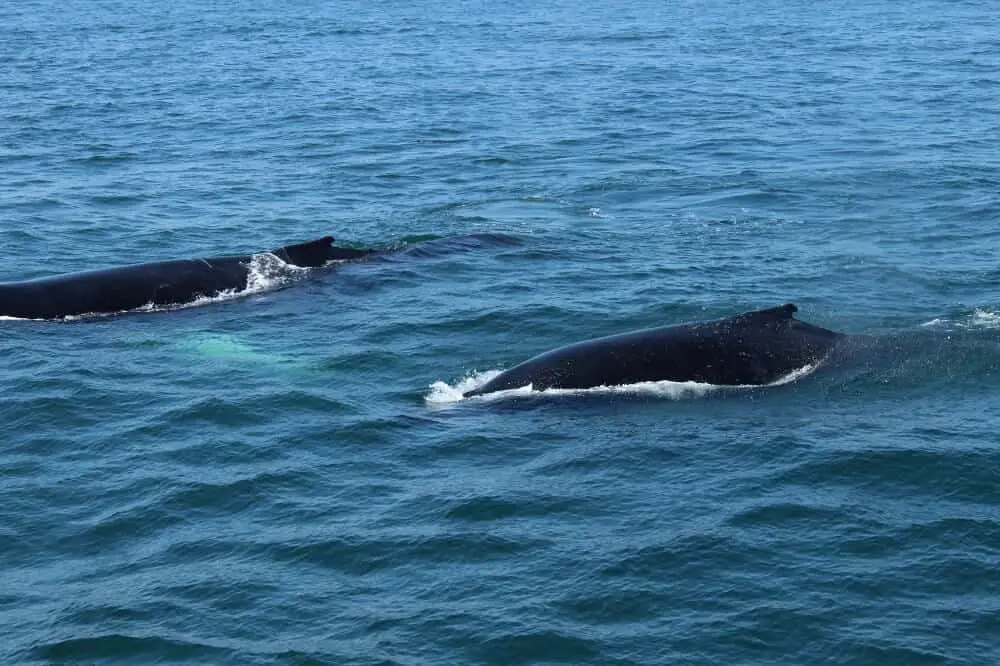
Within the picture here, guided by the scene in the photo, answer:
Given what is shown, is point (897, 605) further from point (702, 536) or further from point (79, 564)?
point (79, 564)

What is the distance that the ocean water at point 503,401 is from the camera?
56.1 ft

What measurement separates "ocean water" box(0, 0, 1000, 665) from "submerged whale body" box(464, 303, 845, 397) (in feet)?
1.37

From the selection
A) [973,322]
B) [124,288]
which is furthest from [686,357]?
[124,288]

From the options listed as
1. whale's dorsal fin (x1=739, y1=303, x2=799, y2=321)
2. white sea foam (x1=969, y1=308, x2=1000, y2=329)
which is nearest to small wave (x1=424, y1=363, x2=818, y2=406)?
whale's dorsal fin (x1=739, y1=303, x2=799, y2=321)

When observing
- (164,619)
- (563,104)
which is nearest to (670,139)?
(563,104)

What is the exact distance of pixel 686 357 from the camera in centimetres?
2344

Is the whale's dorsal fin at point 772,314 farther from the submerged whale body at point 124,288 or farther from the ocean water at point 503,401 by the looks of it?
the submerged whale body at point 124,288

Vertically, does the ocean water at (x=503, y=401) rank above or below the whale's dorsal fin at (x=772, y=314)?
below

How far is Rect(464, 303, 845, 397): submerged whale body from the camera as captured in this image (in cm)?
2338

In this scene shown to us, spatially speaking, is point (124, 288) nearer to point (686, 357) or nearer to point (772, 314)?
point (686, 357)

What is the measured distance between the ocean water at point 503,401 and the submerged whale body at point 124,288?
57 cm

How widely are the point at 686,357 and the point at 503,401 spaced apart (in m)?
2.95

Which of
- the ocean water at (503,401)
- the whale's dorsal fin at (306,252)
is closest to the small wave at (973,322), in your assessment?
the ocean water at (503,401)

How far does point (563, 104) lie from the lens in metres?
54.6
